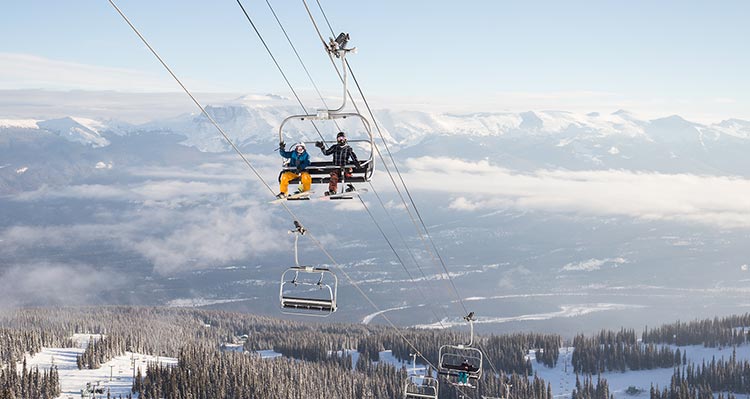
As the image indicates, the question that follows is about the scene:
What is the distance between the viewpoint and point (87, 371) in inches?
6353

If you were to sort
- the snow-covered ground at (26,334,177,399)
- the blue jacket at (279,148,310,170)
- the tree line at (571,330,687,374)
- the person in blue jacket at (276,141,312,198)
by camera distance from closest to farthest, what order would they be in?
the person in blue jacket at (276,141,312,198) < the blue jacket at (279,148,310,170) < the snow-covered ground at (26,334,177,399) < the tree line at (571,330,687,374)

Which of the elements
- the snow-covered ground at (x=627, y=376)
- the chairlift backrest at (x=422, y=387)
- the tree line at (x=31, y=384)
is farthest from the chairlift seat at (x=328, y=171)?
the snow-covered ground at (x=627, y=376)

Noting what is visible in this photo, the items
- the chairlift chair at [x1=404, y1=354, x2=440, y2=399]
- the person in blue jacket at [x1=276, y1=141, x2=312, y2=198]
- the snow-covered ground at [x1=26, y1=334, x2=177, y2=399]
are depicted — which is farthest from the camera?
the snow-covered ground at [x1=26, y1=334, x2=177, y2=399]

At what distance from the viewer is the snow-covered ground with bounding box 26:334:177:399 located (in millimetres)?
145250

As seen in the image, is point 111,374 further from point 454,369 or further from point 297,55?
point 297,55

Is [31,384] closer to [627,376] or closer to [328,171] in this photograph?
[328,171]

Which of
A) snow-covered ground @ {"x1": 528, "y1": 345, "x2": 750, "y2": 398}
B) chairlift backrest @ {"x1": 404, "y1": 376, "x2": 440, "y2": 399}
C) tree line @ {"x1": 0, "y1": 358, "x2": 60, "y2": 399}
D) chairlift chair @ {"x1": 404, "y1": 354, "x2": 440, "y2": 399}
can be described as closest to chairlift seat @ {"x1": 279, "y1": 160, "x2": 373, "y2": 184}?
chairlift chair @ {"x1": 404, "y1": 354, "x2": 440, "y2": 399}

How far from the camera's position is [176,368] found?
492 feet

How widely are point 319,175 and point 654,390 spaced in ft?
498

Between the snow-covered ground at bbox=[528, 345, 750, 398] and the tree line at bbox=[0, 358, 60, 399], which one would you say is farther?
the snow-covered ground at bbox=[528, 345, 750, 398]

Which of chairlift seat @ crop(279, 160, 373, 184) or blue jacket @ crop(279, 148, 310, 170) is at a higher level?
blue jacket @ crop(279, 148, 310, 170)

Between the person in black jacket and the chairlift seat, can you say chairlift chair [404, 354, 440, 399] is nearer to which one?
the chairlift seat

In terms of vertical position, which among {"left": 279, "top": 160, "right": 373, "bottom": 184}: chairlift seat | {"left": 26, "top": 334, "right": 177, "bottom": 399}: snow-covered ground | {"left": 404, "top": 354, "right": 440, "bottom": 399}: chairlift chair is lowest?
{"left": 26, "top": 334, "right": 177, "bottom": 399}: snow-covered ground

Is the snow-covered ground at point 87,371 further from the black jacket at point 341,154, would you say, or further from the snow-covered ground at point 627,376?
the black jacket at point 341,154
